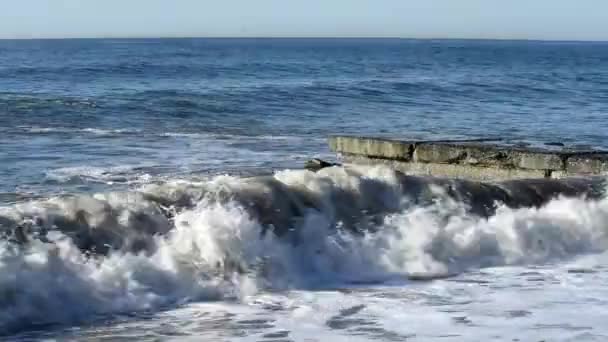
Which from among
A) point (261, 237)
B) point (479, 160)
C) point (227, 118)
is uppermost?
point (261, 237)

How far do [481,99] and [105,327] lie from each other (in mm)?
28742

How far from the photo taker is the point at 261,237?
7.47m

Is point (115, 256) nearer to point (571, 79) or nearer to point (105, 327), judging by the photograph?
point (105, 327)

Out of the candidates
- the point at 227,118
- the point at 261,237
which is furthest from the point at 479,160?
the point at 227,118

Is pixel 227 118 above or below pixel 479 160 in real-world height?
below

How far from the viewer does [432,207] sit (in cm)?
878

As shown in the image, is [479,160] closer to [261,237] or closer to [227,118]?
[261,237]

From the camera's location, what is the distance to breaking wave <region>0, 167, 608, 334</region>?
6484mm

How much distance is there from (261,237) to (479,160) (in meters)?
4.92

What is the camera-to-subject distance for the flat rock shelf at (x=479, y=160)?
11430 mm

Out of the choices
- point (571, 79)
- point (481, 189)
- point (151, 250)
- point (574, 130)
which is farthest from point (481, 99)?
point (151, 250)

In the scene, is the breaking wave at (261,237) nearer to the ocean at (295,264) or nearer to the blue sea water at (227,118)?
the ocean at (295,264)

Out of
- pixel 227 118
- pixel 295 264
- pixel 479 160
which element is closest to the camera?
pixel 295 264

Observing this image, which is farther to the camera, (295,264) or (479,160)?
(479,160)
